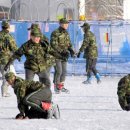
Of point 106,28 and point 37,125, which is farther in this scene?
point 106,28

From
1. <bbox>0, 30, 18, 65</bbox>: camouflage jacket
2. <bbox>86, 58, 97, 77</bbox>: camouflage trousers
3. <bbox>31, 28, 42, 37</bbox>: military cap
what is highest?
<bbox>31, 28, 42, 37</bbox>: military cap

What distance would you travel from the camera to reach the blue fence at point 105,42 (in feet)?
78.8

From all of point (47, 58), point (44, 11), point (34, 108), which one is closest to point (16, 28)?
point (47, 58)

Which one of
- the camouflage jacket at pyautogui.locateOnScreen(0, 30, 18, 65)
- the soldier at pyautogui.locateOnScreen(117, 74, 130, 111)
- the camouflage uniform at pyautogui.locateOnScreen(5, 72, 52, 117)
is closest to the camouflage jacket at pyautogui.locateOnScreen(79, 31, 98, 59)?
the camouflage jacket at pyautogui.locateOnScreen(0, 30, 18, 65)

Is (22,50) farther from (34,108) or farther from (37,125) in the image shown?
(37,125)

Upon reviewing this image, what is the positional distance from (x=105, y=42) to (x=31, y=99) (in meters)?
12.7

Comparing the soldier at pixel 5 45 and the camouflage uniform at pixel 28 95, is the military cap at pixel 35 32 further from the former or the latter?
the soldier at pixel 5 45

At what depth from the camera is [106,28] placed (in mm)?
24156

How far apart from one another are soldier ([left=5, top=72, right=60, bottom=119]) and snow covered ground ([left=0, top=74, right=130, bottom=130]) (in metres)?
0.19

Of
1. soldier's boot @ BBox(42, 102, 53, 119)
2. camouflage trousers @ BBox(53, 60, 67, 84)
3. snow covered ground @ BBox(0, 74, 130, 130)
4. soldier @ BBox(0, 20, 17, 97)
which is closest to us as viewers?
snow covered ground @ BBox(0, 74, 130, 130)

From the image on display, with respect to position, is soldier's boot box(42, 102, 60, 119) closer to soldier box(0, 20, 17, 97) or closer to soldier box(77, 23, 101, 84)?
soldier box(0, 20, 17, 97)

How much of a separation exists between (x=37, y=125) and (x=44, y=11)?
2998 centimetres

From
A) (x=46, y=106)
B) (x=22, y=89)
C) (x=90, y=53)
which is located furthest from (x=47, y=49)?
(x=90, y=53)

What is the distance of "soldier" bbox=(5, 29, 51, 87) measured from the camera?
1407 cm
